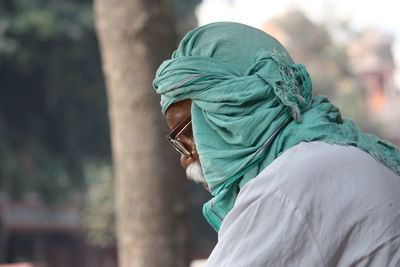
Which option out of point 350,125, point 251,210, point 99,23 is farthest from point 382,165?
point 99,23

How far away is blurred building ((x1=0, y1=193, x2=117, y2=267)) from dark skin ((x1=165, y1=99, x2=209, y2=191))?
1674cm

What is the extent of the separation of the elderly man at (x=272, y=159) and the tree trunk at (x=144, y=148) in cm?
288

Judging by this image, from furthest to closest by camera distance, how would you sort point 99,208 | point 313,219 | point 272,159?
1. point 99,208
2. point 272,159
3. point 313,219

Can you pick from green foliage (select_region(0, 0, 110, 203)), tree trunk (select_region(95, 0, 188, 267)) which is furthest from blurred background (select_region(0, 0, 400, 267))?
tree trunk (select_region(95, 0, 188, 267))

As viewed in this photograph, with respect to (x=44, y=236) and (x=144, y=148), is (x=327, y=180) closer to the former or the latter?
(x=144, y=148)

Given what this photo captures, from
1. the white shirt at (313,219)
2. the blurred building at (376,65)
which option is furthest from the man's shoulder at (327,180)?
the blurred building at (376,65)

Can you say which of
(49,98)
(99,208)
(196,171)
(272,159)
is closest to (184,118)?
(196,171)

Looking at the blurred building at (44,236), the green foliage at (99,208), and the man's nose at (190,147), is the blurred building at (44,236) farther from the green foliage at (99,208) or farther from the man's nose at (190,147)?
the man's nose at (190,147)

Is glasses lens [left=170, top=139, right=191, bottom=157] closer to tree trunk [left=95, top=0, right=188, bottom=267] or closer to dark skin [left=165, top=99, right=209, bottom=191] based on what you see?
dark skin [left=165, top=99, right=209, bottom=191]

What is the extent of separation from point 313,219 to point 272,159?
0.88ft

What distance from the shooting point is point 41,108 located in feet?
69.8

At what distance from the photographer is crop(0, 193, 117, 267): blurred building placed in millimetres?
19172

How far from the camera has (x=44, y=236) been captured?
2122cm

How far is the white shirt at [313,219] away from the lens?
1698mm
